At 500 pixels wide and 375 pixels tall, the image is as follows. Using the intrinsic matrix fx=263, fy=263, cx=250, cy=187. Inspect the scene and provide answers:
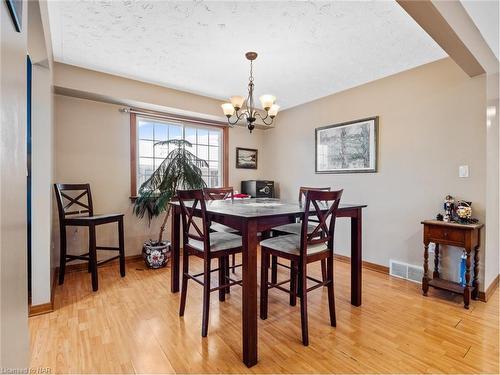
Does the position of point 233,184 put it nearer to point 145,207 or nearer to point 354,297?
point 145,207

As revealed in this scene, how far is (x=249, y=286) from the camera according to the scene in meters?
1.63

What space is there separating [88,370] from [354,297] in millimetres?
2022

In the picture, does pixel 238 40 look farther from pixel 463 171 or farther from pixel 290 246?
pixel 463 171

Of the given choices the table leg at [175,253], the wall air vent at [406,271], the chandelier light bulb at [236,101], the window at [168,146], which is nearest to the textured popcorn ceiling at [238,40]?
the chandelier light bulb at [236,101]

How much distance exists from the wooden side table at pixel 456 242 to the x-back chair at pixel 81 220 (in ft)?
10.4

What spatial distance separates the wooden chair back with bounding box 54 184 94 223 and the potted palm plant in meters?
0.55

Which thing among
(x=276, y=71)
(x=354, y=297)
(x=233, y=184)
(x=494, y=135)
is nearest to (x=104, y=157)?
(x=233, y=184)

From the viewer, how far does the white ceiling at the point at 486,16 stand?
1835 millimetres

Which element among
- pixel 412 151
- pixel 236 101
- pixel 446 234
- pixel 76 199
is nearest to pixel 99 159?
pixel 76 199

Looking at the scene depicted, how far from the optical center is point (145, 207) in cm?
347

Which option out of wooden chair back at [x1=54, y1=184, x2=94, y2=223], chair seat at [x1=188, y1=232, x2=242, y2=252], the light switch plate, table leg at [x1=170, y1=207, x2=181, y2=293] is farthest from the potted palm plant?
the light switch plate

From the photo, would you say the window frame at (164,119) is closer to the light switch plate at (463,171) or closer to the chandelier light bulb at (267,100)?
the chandelier light bulb at (267,100)

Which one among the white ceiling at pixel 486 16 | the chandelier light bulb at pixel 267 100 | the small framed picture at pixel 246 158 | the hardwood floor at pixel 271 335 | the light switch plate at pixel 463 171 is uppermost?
the white ceiling at pixel 486 16

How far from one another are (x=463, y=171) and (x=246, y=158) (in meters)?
3.03
